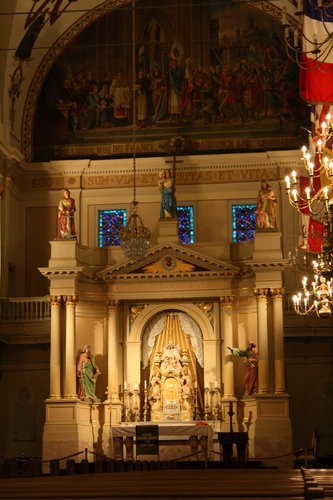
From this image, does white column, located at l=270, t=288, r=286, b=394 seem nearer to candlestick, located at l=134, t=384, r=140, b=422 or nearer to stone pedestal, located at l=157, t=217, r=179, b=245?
stone pedestal, located at l=157, t=217, r=179, b=245

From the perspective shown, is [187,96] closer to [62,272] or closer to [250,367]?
[62,272]

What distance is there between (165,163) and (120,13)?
5207 mm

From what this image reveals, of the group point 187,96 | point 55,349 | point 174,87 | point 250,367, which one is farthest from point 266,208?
point 55,349

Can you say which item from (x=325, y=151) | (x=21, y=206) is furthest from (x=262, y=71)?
(x=325, y=151)

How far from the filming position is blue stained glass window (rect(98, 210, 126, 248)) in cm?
2853

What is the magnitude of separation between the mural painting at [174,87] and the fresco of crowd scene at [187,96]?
3 centimetres

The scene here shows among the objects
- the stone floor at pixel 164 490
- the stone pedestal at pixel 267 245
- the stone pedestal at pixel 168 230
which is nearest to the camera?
the stone floor at pixel 164 490

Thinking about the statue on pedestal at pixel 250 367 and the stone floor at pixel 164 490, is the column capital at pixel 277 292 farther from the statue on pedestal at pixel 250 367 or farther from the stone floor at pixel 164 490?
the stone floor at pixel 164 490

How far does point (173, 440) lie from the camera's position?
79.5 feet

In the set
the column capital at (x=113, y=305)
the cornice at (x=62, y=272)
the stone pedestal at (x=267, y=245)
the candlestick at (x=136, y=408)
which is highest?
the stone pedestal at (x=267, y=245)

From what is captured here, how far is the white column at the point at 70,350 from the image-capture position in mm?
24797

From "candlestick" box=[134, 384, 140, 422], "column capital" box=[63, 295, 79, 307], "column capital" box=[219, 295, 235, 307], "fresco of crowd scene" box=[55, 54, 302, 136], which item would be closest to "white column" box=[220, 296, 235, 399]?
"column capital" box=[219, 295, 235, 307]

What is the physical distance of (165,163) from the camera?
28.5 meters

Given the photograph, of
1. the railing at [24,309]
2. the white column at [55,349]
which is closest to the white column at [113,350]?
the white column at [55,349]
